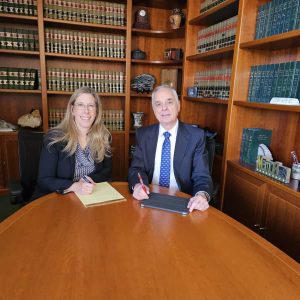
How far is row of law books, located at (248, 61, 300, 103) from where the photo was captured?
176 centimetres

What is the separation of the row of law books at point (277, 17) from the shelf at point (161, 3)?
1625 millimetres

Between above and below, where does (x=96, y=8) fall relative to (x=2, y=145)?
above

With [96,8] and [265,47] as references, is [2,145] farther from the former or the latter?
[265,47]

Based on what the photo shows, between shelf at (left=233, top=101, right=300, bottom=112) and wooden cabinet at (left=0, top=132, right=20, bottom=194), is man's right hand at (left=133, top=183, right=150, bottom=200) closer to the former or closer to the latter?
shelf at (left=233, top=101, right=300, bottom=112)

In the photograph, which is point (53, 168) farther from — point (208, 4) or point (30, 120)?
point (208, 4)

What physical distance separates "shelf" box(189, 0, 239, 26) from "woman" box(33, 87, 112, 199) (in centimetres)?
140

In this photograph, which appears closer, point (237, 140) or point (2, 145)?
point (237, 140)

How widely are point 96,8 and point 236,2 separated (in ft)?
5.59

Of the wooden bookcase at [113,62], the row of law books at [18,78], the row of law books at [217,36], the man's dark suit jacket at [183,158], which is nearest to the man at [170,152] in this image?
the man's dark suit jacket at [183,158]

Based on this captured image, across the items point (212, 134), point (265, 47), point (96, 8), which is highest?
point (96, 8)

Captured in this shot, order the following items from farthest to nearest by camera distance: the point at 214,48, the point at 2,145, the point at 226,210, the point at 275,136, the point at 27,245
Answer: the point at 2,145 → the point at 214,48 → the point at 226,210 → the point at 275,136 → the point at 27,245

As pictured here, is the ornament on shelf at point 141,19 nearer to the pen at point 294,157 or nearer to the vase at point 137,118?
the vase at point 137,118

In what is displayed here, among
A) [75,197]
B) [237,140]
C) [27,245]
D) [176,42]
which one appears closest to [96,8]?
[176,42]

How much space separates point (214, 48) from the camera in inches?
107
